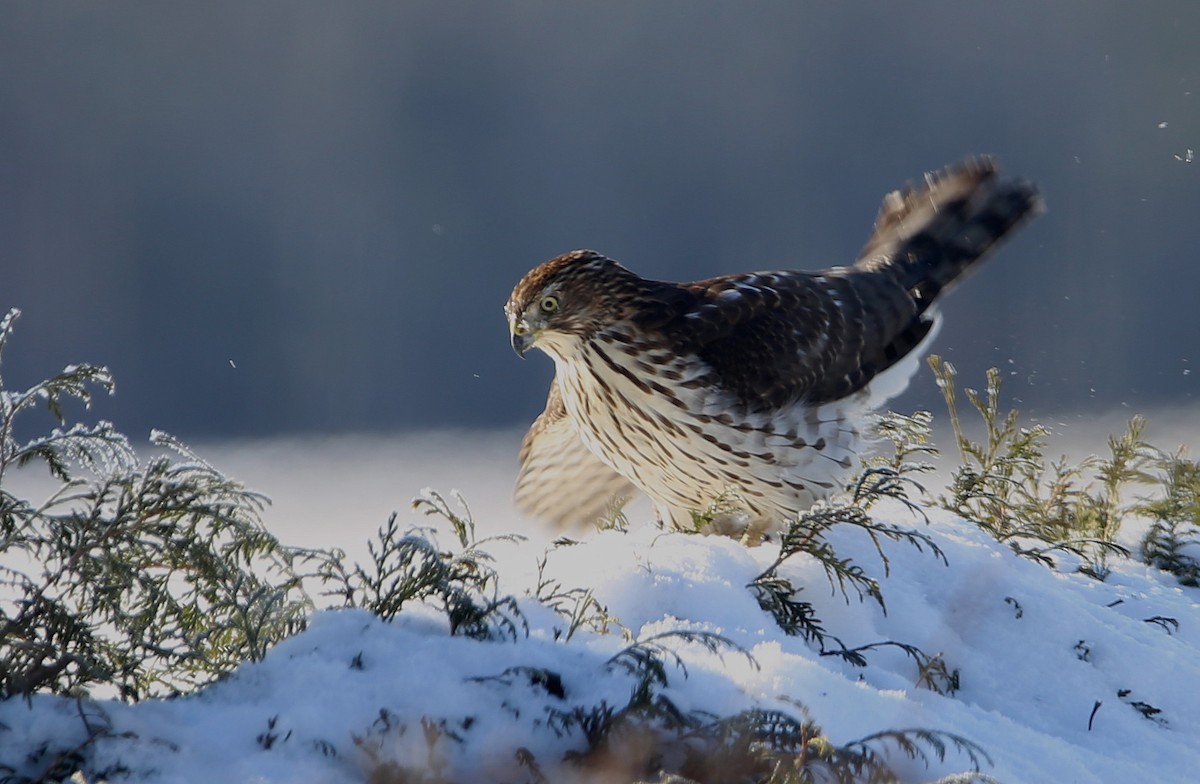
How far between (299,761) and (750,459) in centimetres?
224

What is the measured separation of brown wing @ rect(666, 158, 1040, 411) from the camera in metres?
3.43

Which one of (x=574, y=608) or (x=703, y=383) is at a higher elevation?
(x=703, y=383)

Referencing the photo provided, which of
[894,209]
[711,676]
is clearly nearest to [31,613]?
[711,676]

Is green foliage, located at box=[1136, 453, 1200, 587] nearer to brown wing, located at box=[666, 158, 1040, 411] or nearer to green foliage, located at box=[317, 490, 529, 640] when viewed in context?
brown wing, located at box=[666, 158, 1040, 411]

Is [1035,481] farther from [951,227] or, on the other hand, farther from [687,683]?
[687,683]

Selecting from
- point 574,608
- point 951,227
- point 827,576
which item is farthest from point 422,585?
point 951,227

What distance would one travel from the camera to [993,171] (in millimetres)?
4527

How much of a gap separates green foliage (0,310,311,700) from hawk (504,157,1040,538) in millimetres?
1693

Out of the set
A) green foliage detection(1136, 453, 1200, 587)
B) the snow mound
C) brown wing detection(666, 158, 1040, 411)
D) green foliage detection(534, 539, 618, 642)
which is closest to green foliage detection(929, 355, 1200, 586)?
green foliage detection(1136, 453, 1200, 587)

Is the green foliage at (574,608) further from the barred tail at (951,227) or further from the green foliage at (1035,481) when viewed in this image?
the barred tail at (951,227)

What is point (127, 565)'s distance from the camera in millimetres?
1390

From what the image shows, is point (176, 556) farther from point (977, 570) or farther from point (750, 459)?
point (750, 459)

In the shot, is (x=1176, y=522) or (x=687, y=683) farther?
(x=1176, y=522)

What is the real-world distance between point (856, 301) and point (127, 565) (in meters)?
2.93
